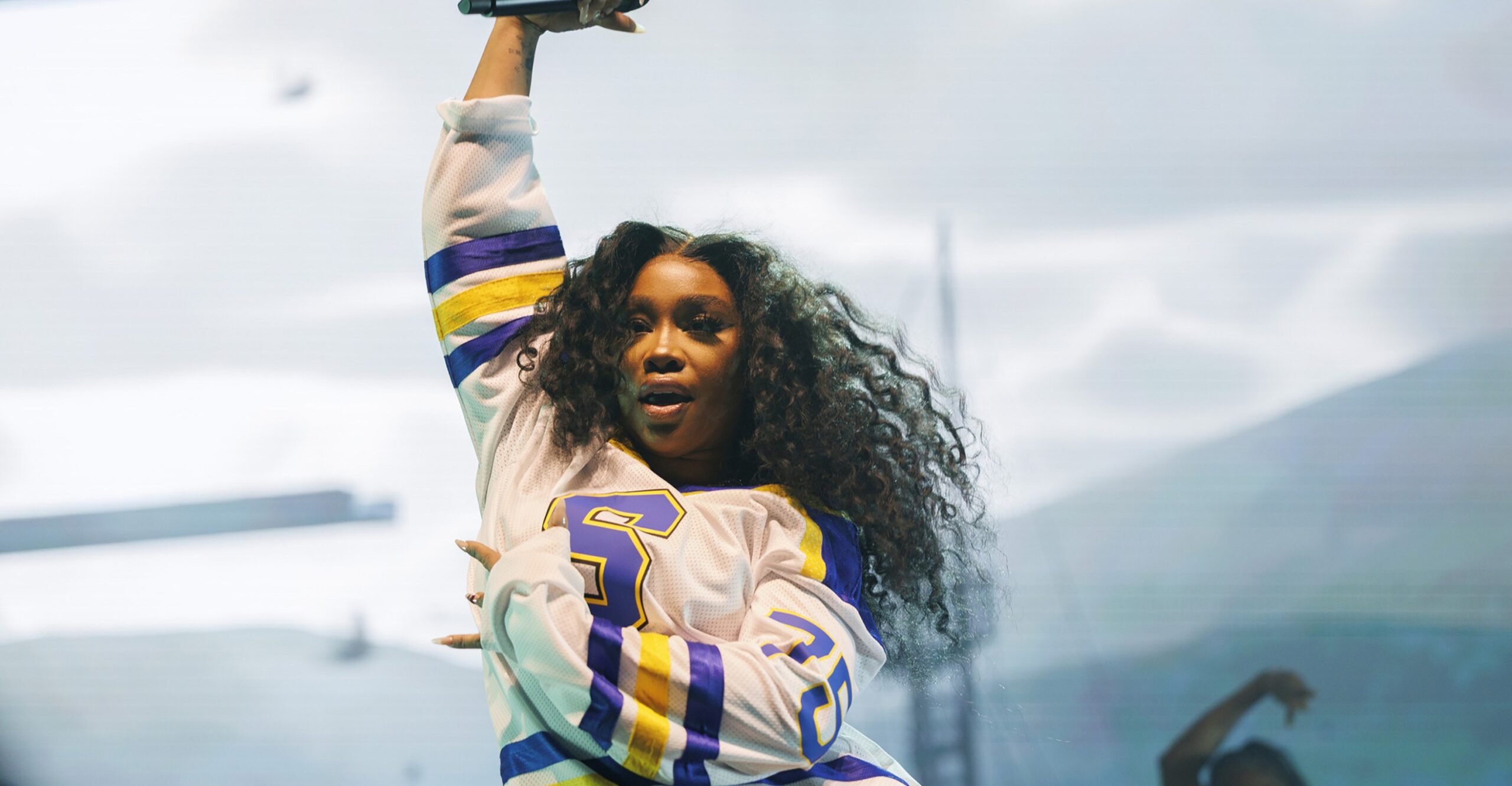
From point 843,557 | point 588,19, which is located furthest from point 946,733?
point 588,19

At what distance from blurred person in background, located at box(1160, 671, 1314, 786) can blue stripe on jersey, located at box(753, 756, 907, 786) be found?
1.20m

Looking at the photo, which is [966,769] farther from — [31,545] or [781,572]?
[31,545]

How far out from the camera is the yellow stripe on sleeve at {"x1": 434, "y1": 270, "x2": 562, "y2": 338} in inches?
45.3

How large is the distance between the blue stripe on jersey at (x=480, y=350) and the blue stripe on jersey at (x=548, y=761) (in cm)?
36

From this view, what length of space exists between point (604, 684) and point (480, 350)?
0.41 meters

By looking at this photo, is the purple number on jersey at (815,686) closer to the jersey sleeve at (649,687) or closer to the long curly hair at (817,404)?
the jersey sleeve at (649,687)

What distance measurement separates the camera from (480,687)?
7.37 ft

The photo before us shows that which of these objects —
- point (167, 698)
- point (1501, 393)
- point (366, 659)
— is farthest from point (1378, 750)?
point (167, 698)

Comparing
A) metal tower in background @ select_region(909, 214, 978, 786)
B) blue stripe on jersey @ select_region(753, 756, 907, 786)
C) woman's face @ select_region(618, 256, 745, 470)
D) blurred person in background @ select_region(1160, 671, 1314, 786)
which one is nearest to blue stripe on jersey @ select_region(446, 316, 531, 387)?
woman's face @ select_region(618, 256, 745, 470)

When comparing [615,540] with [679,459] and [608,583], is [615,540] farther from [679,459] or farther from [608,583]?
[679,459]

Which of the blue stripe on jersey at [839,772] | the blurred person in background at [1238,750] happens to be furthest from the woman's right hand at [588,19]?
the blurred person in background at [1238,750]

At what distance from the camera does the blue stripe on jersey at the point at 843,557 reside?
3.56 ft

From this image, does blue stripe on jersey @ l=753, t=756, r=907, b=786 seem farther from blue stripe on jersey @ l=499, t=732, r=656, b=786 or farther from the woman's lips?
the woman's lips

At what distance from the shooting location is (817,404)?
1177 millimetres
